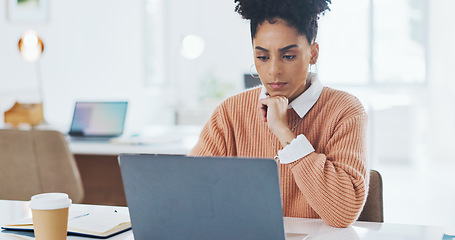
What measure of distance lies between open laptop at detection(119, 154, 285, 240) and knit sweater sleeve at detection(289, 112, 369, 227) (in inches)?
13.0

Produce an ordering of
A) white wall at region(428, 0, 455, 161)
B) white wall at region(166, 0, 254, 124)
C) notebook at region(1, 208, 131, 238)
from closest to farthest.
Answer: notebook at region(1, 208, 131, 238) < white wall at region(428, 0, 455, 161) < white wall at region(166, 0, 254, 124)

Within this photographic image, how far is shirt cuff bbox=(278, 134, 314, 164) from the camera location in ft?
4.20

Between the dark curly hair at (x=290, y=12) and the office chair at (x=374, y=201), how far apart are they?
15.1 inches

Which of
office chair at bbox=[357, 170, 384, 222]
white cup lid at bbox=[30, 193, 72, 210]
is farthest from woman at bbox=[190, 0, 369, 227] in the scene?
white cup lid at bbox=[30, 193, 72, 210]

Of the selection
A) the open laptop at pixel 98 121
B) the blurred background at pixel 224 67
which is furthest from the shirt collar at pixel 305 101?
the blurred background at pixel 224 67

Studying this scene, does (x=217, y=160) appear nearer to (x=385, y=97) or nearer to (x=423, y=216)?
(x=423, y=216)

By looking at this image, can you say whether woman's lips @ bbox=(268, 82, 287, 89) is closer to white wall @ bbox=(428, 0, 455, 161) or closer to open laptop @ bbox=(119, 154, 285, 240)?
open laptop @ bbox=(119, 154, 285, 240)

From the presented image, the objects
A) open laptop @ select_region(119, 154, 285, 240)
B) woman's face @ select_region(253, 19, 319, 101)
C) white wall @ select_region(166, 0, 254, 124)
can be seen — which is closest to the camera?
open laptop @ select_region(119, 154, 285, 240)

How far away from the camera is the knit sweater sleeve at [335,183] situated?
4.05 feet

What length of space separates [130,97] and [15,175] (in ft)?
11.4

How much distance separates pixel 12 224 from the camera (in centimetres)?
127

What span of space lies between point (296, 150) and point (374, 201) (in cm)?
29

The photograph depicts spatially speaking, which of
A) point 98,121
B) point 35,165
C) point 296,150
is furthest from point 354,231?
point 98,121

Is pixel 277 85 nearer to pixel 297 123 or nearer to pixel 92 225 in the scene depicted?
pixel 297 123
